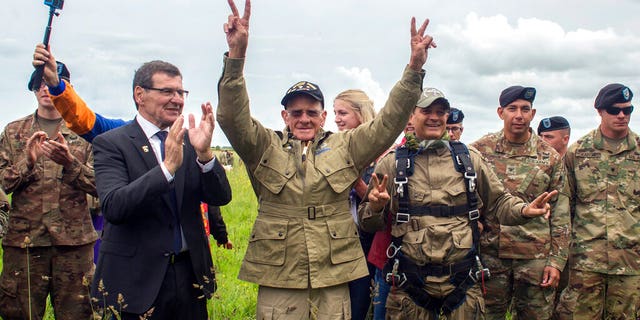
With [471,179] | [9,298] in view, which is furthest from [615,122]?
[9,298]

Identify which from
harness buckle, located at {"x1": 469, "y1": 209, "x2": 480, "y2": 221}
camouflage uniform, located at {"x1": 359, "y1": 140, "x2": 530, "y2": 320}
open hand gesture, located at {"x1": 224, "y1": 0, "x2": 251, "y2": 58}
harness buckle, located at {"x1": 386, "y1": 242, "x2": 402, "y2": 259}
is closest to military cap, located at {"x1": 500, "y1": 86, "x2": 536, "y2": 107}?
camouflage uniform, located at {"x1": 359, "y1": 140, "x2": 530, "y2": 320}

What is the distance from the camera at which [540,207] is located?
4.15 m

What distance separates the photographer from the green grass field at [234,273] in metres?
5.89

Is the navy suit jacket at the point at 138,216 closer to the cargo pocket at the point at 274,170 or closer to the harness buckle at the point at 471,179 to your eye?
the cargo pocket at the point at 274,170

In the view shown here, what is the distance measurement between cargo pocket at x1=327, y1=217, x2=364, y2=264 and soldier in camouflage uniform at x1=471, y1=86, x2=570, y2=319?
1637 millimetres

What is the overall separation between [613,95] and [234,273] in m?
5.09

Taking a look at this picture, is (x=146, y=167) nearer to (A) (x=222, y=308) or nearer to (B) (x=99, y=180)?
(B) (x=99, y=180)

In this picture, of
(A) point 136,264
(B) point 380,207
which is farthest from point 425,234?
(A) point 136,264

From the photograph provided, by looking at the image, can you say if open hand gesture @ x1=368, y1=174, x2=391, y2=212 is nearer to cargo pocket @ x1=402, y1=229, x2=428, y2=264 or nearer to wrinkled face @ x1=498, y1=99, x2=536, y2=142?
cargo pocket @ x1=402, y1=229, x2=428, y2=264

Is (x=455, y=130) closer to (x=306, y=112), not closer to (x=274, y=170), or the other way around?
(x=306, y=112)

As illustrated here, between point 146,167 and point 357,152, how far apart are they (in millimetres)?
1478

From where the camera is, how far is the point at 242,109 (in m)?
3.75

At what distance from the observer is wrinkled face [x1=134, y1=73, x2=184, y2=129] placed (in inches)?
150

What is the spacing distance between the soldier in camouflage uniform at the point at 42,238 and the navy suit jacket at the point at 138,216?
156 centimetres
